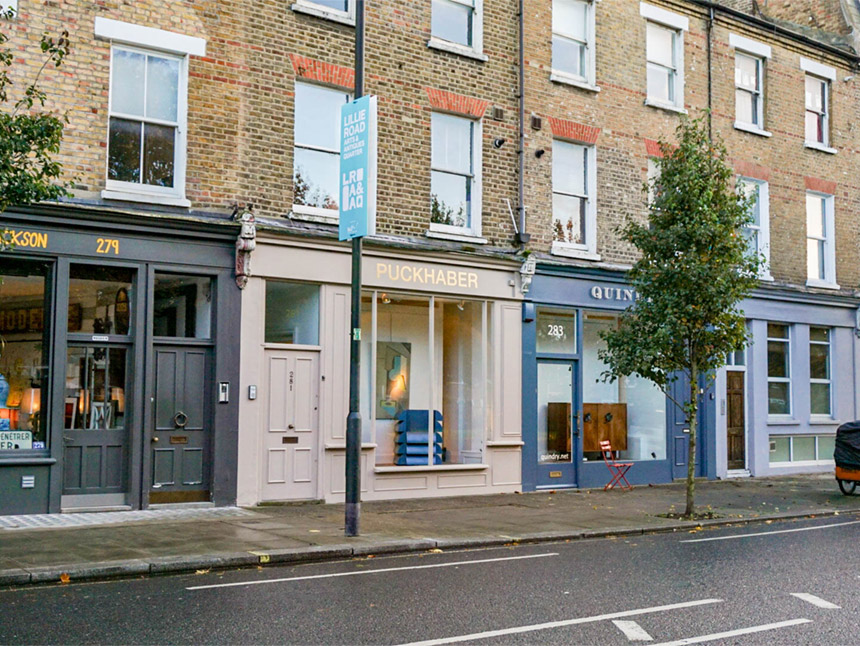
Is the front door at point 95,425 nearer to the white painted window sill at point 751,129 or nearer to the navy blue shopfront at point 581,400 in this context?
the navy blue shopfront at point 581,400

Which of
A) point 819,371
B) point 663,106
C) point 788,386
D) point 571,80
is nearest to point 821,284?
point 819,371

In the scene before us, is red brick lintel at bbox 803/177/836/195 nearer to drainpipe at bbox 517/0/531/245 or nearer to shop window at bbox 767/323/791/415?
shop window at bbox 767/323/791/415

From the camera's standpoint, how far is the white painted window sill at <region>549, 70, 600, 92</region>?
62.0 feet

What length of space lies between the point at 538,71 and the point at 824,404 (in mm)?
12015

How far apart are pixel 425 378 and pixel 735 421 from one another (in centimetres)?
870

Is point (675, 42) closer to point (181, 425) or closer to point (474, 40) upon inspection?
point (474, 40)

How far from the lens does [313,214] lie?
15656 millimetres

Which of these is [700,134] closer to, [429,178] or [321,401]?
[429,178]

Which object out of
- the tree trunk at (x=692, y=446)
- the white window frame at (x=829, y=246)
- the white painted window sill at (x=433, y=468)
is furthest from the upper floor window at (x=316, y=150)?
the white window frame at (x=829, y=246)

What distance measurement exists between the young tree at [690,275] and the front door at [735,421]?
6754 mm

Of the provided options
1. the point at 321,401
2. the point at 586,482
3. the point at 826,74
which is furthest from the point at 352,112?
the point at 826,74

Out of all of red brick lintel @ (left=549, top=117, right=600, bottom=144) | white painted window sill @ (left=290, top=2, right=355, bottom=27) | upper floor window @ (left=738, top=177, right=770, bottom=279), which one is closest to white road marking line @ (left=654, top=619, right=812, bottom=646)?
white painted window sill @ (left=290, top=2, right=355, bottom=27)

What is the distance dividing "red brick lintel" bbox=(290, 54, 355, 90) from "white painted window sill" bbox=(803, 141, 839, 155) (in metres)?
13.1

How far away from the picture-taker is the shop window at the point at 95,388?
13.6 m
